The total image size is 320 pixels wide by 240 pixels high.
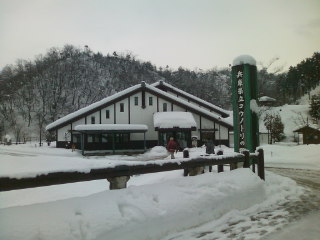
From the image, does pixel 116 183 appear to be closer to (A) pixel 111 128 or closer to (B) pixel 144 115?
(A) pixel 111 128

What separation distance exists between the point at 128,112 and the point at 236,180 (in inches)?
1151

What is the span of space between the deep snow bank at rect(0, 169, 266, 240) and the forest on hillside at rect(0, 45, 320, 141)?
69.4 metres

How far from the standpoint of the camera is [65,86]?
99.2 meters

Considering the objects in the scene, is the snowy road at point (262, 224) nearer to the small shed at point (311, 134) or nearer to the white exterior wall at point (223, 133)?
the white exterior wall at point (223, 133)

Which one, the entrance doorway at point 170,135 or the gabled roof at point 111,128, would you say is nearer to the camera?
the gabled roof at point 111,128

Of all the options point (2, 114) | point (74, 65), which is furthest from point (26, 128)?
point (74, 65)

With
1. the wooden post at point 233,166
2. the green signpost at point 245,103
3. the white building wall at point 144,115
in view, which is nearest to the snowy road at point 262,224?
the wooden post at point 233,166

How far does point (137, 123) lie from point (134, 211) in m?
31.5

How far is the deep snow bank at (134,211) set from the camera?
12.5 ft

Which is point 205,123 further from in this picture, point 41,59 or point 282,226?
point 41,59

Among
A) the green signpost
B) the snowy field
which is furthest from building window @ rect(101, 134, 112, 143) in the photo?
the snowy field

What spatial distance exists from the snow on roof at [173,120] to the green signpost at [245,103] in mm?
22733

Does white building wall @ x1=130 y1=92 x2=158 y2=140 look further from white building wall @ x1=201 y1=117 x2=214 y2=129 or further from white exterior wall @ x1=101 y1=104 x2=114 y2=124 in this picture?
white building wall @ x1=201 y1=117 x2=214 y2=129

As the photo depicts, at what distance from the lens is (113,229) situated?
4355 mm
